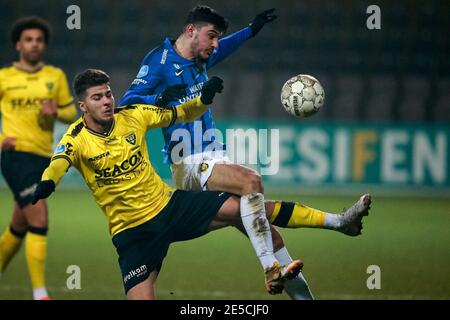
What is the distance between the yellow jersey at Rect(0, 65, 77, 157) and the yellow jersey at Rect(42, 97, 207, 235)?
2064mm

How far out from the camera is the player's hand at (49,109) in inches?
277

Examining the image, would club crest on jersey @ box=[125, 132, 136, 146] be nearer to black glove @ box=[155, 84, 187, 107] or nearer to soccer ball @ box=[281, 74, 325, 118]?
black glove @ box=[155, 84, 187, 107]

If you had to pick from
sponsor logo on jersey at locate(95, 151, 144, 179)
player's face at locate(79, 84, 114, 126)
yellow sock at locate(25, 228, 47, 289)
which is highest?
player's face at locate(79, 84, 114, 126)

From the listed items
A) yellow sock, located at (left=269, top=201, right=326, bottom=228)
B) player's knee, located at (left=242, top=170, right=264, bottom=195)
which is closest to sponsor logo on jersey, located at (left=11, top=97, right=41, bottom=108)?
player's knee, located at (left=242, top=170, right=264, bottom=195)

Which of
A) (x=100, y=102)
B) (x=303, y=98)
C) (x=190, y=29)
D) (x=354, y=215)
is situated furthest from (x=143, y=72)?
(x=354, y=215)

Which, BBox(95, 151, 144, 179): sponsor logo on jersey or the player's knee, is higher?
BBox(95, 151, 144, 179): sponsor logo on jersey

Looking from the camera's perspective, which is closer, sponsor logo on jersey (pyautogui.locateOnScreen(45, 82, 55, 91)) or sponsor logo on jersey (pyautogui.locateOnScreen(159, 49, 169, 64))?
sponsor logo on jersey (pyautogui.locateOnScreen(159, 49, 169, 64))

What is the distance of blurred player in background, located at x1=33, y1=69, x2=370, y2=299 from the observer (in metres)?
5.09

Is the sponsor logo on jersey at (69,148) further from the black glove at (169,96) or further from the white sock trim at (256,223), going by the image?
the white sock trim at (256,223)

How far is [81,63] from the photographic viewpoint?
49.0 feet

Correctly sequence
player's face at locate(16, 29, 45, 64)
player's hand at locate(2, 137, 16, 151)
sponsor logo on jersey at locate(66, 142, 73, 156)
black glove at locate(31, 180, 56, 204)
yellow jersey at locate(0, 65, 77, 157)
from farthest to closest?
yellow jersey at locate(0, 65, 77, 157)
player's face at locate(16, 29, 45, 64)
player's hand at locate(2, 137, 16, 151)
sponsor logo on jersey at locate(66, 142, 73, 156)
black glove at locate(31, 180, 56, 204)
